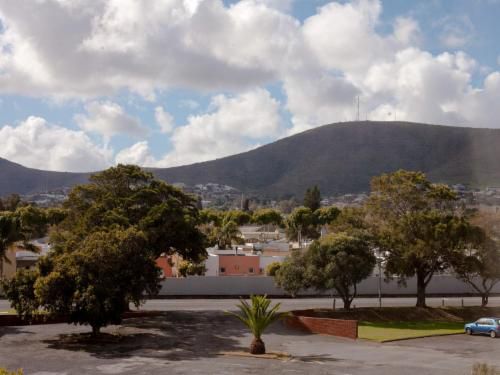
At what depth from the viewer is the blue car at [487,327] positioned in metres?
36.2

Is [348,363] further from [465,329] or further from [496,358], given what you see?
[465,329]

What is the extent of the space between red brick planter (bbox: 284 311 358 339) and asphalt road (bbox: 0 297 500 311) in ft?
25.7

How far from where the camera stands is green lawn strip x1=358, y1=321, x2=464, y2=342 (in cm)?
3519

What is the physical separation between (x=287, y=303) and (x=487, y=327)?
1859cm

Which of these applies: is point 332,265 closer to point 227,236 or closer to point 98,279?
point 98,279

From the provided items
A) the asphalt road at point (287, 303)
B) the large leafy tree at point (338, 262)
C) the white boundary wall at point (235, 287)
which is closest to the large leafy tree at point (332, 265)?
the large leafy tree at point (338, 262)

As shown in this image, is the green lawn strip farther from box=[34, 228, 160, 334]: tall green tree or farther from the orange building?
the orange building

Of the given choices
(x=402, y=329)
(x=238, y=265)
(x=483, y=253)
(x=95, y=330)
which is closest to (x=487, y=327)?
(x=402, y=329)

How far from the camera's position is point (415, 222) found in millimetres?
44125

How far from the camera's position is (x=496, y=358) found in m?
28.3

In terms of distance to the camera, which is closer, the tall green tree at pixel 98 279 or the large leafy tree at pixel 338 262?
the tall green tree at pixel 98 279

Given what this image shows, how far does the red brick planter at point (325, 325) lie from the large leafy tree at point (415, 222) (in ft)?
30.2

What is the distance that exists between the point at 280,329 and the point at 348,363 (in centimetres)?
1147

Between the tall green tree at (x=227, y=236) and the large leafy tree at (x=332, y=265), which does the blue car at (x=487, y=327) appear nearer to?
the large leafy tree at (x=332, y=265)
